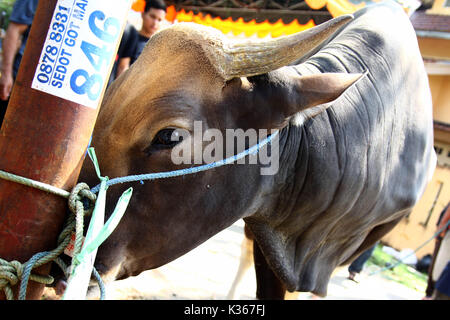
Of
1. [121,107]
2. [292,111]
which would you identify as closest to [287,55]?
[292,111]

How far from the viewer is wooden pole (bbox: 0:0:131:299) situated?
3.85ft

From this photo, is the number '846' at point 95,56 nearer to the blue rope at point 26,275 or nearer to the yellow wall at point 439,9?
the blue rope at point 26,275

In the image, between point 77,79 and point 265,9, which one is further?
point 265,9

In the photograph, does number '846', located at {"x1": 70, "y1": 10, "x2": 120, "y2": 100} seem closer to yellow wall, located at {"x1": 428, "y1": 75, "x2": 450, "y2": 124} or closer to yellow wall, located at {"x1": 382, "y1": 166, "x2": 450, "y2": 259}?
yellow wall, located at {"x1": 382, "y1": 166, "x2": 450, "y2": 259}

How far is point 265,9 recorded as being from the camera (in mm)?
6746

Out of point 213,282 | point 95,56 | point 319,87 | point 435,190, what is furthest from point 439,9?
point 95,56

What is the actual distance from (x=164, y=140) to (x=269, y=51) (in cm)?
54

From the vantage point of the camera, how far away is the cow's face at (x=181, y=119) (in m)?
1.60

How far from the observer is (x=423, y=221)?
7578mm

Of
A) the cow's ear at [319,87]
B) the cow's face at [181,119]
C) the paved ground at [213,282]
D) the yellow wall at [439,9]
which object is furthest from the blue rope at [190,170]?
the yellow wall at [439,9]

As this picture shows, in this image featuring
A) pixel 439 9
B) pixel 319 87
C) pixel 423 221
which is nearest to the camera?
pixel 319 87

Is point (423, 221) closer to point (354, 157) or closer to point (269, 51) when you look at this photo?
point (354, 157)

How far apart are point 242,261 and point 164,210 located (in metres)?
2.42

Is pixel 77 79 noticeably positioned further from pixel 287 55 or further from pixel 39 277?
pixel 287 55
